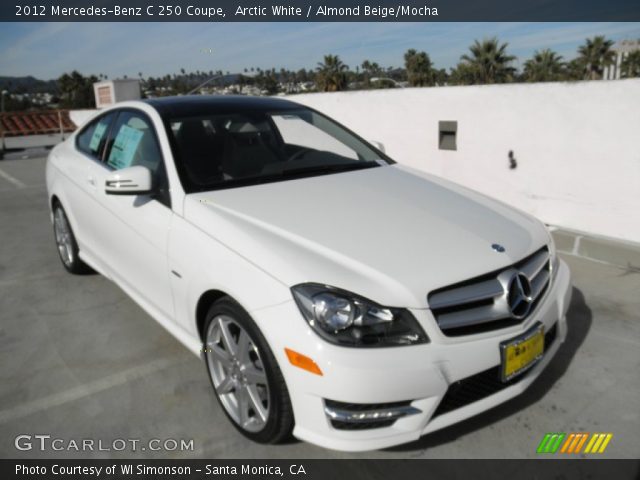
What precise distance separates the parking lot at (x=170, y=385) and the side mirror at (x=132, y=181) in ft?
3.29

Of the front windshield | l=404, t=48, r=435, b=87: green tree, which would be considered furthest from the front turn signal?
l=404, t=48, r=435, b=87: green tree

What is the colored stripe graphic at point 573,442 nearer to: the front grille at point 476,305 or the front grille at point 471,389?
the front grille at point 471,389

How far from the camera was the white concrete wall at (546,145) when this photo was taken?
15.4ft

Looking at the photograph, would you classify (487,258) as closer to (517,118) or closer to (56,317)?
(56,317)

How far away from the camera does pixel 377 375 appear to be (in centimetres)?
191

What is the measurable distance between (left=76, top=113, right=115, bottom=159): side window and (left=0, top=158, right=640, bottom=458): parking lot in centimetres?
108

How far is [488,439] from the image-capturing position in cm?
232

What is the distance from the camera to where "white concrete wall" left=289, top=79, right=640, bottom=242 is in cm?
471

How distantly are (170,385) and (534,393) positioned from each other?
188 centimetres

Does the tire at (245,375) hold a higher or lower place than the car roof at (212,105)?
lower

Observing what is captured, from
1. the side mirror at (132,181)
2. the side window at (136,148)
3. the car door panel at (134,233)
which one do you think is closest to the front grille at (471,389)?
the car door panel at (134,233)

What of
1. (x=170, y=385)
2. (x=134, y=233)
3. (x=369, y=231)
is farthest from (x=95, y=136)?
(x=369, y=231)

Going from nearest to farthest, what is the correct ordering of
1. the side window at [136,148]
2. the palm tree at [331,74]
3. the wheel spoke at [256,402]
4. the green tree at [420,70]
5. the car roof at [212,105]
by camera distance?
1. the wheel spoke at [256,402]
2. the side window at [136,148]
3. the car roof at [212,105]
4. the palm tree at [331,74]
5. the green tree at [420,70]

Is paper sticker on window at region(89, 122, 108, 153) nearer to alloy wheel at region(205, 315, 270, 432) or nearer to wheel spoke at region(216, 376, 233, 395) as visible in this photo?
alloy wheel at region(205, 315, 270, 432)
